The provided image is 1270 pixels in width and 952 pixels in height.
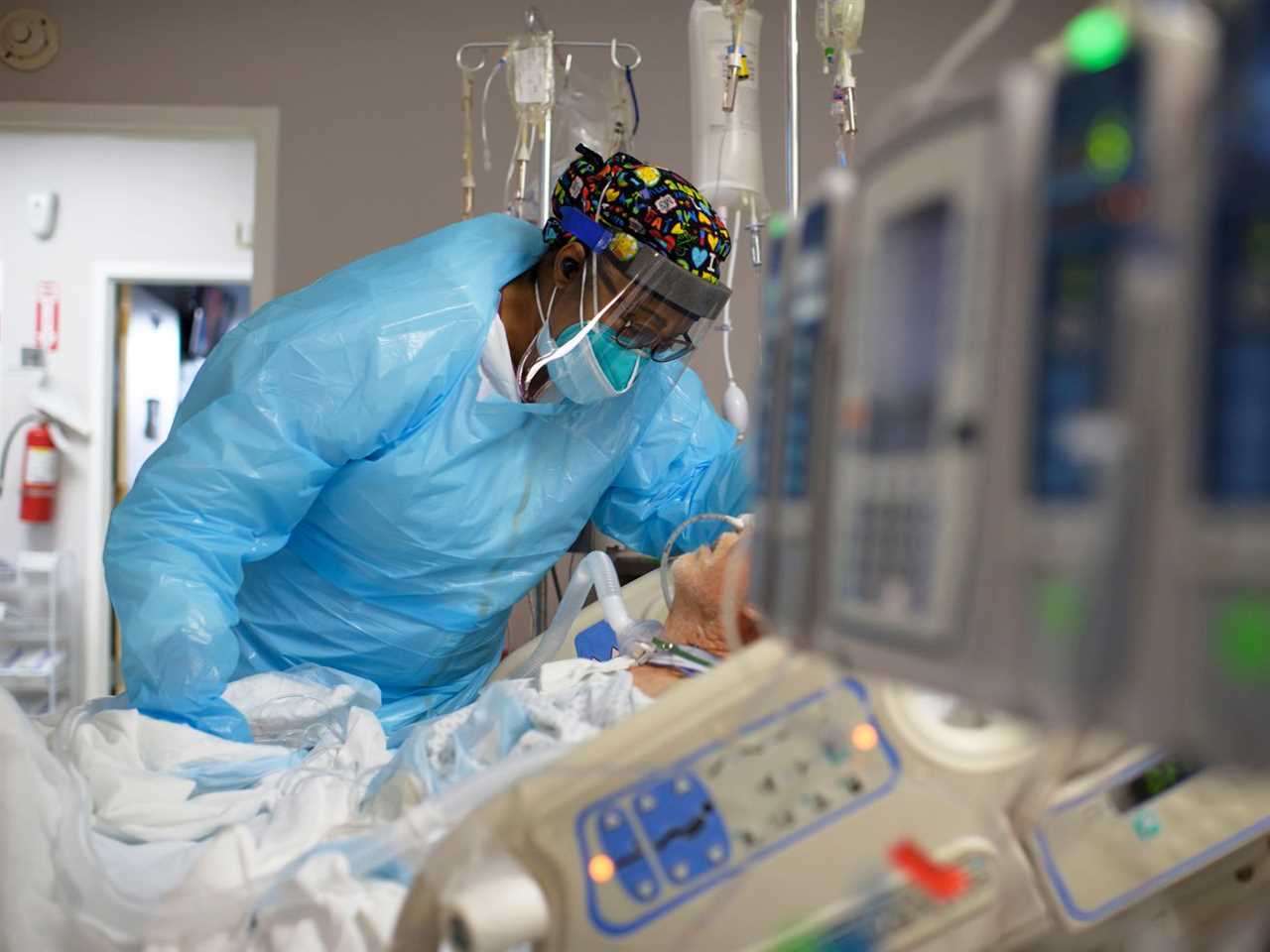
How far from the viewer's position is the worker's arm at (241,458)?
Result: 134 centimetres

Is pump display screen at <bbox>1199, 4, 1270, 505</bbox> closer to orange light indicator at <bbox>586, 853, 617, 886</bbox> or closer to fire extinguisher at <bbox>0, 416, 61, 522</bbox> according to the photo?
orange light indicator at <bbox>586, 853, 617, 886</bbox>

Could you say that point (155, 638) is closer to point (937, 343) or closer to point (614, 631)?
point (614, 631)

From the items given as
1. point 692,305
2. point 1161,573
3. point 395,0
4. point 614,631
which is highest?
point 395,0

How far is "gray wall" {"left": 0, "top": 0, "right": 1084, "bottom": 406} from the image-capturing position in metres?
3.43

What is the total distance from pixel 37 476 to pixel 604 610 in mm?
3896

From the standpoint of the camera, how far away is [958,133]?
0.45 metres

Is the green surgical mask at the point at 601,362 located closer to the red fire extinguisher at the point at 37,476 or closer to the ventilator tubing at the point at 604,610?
the ventilator tubing at the point at 604,610

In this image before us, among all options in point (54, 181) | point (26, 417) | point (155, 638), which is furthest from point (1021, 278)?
point (54, 181)

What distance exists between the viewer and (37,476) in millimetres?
4625

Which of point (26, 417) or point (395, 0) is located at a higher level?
point (395, 0)

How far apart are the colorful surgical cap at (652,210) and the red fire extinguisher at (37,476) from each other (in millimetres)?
3722

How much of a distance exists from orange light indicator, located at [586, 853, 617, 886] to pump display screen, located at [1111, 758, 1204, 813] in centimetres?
39

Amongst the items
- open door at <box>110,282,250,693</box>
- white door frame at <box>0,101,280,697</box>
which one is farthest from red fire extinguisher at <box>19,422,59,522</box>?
open door at <box>110,282,250,693</box>

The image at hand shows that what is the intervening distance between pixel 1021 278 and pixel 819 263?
132 millimetres
